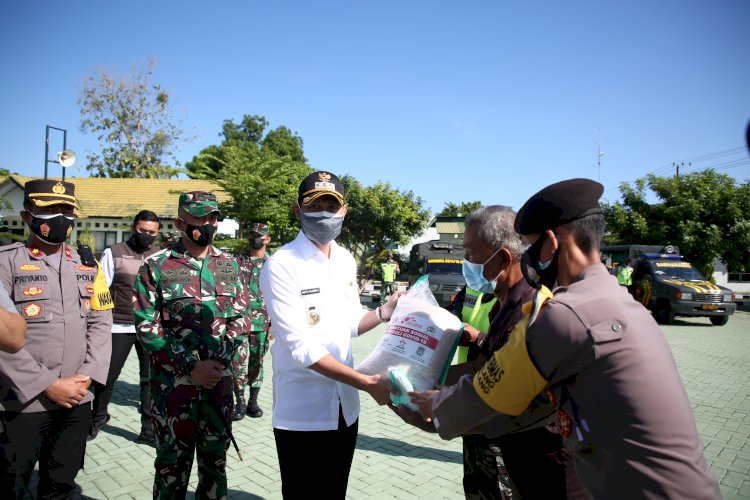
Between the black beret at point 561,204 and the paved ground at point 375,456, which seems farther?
the paved ground at point 375,456

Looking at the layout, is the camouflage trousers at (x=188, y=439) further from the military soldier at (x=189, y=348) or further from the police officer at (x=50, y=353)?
the police officer at (x=50, y=353)

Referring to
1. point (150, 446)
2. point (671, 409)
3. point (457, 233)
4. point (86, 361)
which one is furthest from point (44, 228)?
point (457, 233)

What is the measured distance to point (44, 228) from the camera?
304 cm

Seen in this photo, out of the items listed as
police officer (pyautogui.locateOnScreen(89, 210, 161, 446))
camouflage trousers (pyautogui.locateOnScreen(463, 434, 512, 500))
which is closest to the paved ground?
police officer (pyautogui.locateOnScreen(89, 210, 161, 446))

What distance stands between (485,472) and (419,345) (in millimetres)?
866

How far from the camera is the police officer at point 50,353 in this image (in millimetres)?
2727

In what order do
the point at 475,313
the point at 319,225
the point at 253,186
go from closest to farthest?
the point at 319,225 < the point at 475,313 < the point at 253,186

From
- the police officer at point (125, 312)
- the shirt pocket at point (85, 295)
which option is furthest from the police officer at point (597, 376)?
the police officer at point (125, 312)

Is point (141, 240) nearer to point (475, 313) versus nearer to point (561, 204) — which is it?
point (475, 313)

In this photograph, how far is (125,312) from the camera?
5.12 m

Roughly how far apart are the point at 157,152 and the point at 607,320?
43.9 m

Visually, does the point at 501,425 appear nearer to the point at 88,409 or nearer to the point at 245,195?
the point at 88,409

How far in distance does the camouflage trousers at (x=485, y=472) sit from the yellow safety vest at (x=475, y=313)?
0.47m

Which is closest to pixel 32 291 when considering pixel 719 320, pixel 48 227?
pixel 48 227
